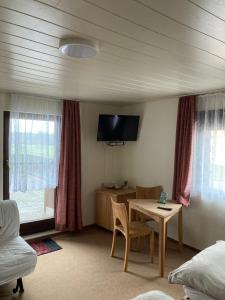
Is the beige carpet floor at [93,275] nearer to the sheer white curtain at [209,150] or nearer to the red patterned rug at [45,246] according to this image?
the red patterned rug at [45,246]

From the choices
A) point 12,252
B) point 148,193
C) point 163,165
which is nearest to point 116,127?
point 163,165

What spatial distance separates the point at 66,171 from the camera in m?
4.09

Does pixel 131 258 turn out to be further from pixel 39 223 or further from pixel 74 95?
pixel 74 95

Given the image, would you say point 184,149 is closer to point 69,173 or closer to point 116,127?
point 116,127

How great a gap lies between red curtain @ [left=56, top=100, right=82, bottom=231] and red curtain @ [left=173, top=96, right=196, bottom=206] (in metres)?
1.59

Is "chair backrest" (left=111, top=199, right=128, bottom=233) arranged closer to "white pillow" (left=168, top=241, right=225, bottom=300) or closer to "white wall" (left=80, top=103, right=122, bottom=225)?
"white pillow" (left=168, top=241, right=225, bottom=300)

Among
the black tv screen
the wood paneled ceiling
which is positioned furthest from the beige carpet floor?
the wood paneled ceiling

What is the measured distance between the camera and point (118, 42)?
1.67 meters

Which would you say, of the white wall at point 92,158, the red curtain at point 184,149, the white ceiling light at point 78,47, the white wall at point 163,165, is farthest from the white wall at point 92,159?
the white ceiling light at point 78,47

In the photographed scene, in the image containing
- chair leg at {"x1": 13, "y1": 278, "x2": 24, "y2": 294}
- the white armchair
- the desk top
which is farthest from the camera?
the desk top

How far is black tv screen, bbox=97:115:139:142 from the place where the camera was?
14.1 feet

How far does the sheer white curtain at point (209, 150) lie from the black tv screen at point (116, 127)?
48.3 inches

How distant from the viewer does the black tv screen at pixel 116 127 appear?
4.30m

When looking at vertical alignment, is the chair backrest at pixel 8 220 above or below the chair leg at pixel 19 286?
above
